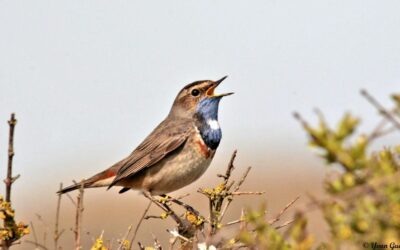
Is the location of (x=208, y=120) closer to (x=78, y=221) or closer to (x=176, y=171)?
(x=176, y=171)

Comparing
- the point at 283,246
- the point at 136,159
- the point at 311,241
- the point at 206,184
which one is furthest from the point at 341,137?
the point at 206,184

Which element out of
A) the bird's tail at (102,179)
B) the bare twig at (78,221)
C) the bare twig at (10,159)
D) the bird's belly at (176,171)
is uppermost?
the bird's tail at (102,179)

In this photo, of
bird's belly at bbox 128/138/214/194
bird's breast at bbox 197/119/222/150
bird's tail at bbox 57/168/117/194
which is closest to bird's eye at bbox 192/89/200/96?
bird's breast at bbox 197/119/222/150

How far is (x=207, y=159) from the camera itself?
786 cm

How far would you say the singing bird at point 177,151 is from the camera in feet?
25.9

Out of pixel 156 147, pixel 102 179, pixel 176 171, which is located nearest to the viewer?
pixel 176 171

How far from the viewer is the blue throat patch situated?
802 centimetres

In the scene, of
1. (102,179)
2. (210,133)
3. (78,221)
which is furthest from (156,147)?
(78,221)

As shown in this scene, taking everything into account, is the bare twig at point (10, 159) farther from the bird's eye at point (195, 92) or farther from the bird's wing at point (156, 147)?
the bird's eye at point (195, 92)

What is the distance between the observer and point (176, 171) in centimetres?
791

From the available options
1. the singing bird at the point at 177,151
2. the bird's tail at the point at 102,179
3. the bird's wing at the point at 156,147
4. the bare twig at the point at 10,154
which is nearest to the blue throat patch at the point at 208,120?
the singing bird at the point at 177,151

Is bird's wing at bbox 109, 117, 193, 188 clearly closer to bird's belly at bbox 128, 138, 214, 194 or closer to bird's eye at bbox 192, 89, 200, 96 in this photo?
bird's belly at bbox 128, 138, 214, 194

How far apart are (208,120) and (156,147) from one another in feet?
1.98

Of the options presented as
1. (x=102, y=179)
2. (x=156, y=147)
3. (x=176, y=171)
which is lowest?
(x=176, y=171)
